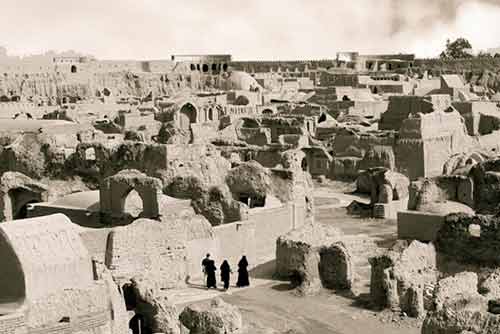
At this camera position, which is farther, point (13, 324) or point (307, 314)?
point (307, 314)

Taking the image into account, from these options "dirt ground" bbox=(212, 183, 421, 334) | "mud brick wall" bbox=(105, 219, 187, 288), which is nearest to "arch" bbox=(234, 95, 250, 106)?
"dirt ground" bbox=(212, 183, 421, 334)

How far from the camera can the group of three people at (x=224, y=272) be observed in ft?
46.0

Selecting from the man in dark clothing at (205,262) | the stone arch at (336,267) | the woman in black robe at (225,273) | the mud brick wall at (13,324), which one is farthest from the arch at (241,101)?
the mud brick wall at (13,324)

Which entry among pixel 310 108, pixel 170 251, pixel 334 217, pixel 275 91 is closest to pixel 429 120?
pixel 334 217

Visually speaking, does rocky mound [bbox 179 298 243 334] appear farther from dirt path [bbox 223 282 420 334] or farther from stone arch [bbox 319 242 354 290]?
stone arch [bbox 319 242 354 290]

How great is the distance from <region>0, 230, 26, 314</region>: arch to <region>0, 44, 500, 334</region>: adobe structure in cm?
2

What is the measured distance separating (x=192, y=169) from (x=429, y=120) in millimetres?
10839

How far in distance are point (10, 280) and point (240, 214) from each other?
7299 millimetres

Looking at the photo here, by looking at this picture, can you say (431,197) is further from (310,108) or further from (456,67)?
(456,67)

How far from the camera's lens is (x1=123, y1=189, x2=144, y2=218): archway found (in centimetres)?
1709

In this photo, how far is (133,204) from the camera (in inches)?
699

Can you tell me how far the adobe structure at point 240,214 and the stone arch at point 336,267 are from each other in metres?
0.02

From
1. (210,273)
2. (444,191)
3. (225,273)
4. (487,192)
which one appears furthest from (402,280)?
(444,191)

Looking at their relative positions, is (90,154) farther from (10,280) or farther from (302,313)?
(10,280)
